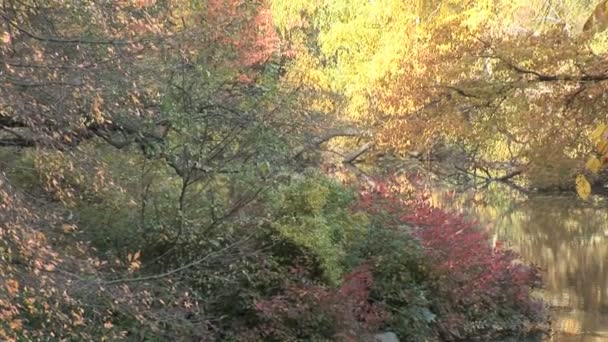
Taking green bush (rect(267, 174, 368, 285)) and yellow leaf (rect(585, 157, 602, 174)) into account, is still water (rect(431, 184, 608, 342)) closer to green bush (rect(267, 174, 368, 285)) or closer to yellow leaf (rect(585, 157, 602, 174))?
green bush (rect(267, 174, 368, 285))

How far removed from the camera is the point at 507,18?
14992mm

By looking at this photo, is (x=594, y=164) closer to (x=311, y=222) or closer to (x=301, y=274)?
(x=301, y=274)

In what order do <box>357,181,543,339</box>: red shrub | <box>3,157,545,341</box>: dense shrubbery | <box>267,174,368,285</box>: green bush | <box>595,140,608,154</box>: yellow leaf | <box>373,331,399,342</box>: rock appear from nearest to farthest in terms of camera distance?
<box>595,140,608,154</box>: yellow leaf < <box>3,157,545,341</box>: dense shrubbery < <box>267,174,368,285</box>: green bush < <box>373,331,399,342</box>: rock < <box>357,181,543,339</box>: red shrub

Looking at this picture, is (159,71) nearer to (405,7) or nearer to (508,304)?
(508,304)

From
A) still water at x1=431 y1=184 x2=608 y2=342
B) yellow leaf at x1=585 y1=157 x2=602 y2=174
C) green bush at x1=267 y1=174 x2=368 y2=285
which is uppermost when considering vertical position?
still water at x1=431 y1=184 x2=608 y2=342

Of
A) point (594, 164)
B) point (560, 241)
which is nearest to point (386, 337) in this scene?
point (594, 164)

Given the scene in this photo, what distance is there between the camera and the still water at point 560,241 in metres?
12.3

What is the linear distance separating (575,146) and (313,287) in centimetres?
575

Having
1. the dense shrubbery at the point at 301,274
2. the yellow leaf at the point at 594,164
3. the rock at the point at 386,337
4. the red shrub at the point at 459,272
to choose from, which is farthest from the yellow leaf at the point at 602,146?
the red shrub at the point at 459,272

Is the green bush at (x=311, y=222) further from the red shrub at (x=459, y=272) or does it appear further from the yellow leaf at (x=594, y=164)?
the yellow leaf at (x=594, y=164)

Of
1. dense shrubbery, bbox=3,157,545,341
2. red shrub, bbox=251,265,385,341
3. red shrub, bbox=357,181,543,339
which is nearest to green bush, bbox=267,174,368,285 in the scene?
dense shrubbery, bbox=3,157,545,341

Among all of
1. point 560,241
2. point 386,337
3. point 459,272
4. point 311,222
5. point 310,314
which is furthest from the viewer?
point 560,241

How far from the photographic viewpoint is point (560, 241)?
19.4 m

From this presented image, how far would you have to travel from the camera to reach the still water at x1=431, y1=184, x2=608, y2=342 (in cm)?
1230
